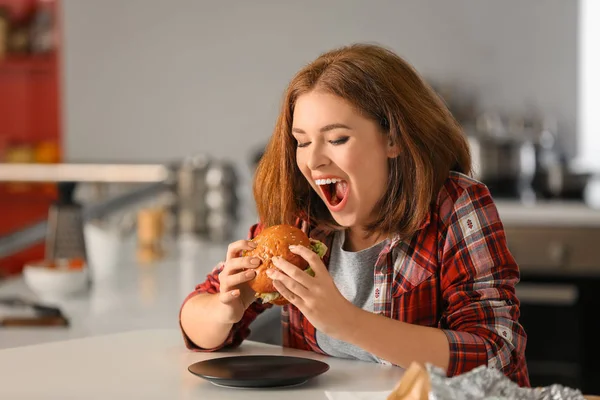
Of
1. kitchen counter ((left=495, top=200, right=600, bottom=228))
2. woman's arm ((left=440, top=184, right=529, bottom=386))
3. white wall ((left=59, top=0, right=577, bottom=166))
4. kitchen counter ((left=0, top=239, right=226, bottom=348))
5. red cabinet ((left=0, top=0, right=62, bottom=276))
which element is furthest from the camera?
red cabinet ((left=0, top=0, right=62, bottom=276))

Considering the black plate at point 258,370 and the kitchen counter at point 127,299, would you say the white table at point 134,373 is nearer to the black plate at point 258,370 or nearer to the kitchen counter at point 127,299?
the black plate at point 258,370

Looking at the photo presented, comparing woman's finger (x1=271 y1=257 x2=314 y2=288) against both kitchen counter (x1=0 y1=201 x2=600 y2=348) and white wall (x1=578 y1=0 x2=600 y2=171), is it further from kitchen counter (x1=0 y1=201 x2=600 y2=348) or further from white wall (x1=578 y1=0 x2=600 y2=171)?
white wall (x1=578 y1=0 x2=600 y2=171)

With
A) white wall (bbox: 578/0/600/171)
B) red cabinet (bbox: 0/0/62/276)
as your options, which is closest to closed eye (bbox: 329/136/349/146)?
white wall (bbox: 578/0/600/171)

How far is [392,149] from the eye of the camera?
1.48 m

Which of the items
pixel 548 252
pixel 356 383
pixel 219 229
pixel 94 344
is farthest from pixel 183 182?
pixel 356 383

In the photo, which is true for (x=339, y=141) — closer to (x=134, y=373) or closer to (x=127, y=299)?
(x=134, y=373)

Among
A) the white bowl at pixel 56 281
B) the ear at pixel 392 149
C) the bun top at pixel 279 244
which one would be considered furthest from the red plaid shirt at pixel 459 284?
the white bowl at pixel 56 281

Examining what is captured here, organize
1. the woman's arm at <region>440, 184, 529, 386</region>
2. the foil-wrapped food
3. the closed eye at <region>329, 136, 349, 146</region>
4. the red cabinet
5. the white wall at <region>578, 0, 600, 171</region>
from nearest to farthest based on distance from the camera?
the foil-wrapped food, the woman's arm at <region>440, 184, 529, 386</region>, the closed eye at <region>329, 136, 349, 146</region>, the white wall at <region>578, 0, 600, 171</region>, the red cabinet

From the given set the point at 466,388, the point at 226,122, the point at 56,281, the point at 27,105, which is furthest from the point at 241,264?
the point at 27,105

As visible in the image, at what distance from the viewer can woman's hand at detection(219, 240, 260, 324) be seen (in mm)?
1325

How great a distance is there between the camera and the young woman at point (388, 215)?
1.38 m

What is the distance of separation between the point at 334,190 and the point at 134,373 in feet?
1.47

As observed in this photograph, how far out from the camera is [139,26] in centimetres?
488

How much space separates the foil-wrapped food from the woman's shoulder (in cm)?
42
